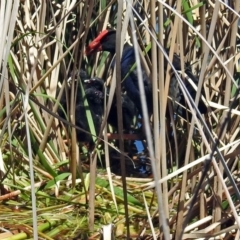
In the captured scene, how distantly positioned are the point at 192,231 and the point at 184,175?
0.25 m

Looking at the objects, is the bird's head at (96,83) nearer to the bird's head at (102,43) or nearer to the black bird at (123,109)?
the black bird at (123,109)

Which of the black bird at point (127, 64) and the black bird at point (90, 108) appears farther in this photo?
the black bird at point (127, 64)

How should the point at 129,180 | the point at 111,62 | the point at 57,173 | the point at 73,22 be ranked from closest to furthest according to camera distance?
the point at 57,173 < the point at 129,180 < the point at 73,22 < the point at 111,62

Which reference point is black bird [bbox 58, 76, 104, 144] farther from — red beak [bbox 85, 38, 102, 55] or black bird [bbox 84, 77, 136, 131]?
red beak [bbox 85, 38, 102, 55]

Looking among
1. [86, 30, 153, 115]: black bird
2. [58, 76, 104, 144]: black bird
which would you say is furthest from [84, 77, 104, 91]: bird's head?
[86, 30, 153, 115]: black bird

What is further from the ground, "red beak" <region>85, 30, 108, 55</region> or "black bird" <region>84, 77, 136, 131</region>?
"red beak" <region>85, 30, 108, 55</region>

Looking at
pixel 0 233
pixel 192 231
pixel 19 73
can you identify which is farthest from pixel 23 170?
pixel 192 231

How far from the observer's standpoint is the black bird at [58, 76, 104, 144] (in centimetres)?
328

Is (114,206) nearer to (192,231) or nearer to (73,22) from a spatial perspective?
(192,231)

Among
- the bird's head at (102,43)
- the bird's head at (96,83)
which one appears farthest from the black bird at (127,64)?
the bird's head at (96,83)

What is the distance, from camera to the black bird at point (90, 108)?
10.8ft

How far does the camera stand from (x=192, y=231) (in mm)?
1946

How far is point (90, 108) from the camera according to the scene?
3369mm

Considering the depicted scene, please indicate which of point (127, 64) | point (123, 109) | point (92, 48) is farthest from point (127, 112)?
point (92, 48)
